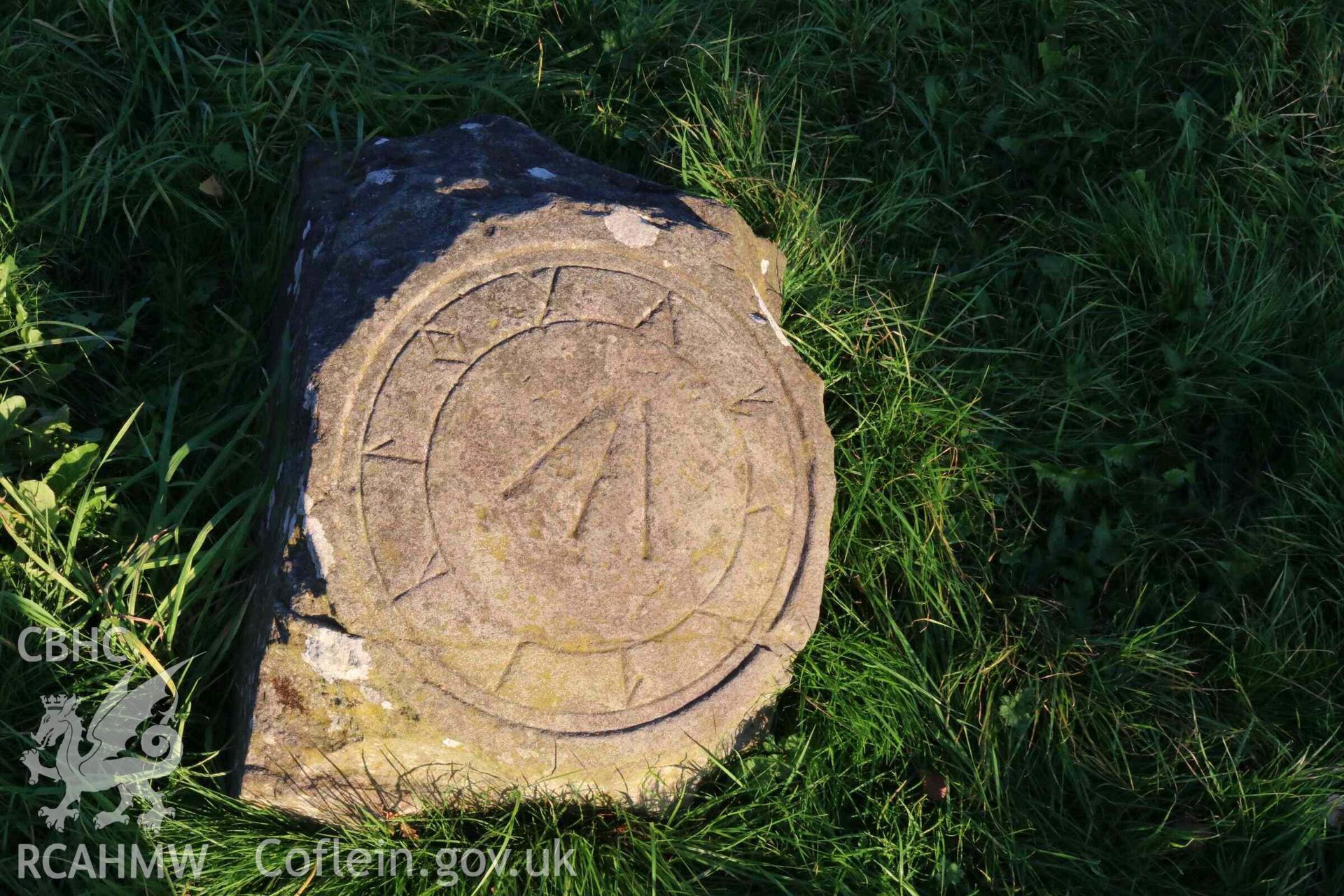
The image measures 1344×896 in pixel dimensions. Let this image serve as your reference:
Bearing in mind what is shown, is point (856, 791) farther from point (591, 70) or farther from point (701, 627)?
point (591, 70)

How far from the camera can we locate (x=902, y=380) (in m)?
2.89

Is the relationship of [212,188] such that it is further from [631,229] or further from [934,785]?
[934,785]

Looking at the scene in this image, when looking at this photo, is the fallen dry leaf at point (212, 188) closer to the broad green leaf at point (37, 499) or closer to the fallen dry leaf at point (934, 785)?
the broad green leaf at point (37, 499)

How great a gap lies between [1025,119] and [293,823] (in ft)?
9.22

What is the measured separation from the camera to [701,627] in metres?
2.38

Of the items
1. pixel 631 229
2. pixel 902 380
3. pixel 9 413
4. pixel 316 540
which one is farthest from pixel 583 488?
pixel 9 413

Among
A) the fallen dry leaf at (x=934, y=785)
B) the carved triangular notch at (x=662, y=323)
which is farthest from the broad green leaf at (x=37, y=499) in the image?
the fallen dry leaf at (x=934, y=785)

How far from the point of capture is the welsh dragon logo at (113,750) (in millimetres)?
2279

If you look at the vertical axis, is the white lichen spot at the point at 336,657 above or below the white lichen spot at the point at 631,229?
below

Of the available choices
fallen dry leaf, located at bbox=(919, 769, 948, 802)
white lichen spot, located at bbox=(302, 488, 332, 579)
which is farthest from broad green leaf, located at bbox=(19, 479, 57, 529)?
fallen dry leaf, located at bbox=(919, 769, 948, 802)

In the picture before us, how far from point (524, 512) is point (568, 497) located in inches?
3.9

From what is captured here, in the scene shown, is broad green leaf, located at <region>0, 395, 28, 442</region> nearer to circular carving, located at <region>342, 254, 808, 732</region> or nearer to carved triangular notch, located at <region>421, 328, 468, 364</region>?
circular carving, located at <region>342, 254, 808, 732</region>

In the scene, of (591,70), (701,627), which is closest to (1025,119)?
(591,70)

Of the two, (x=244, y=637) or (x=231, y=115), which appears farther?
(x=231, y=115)
